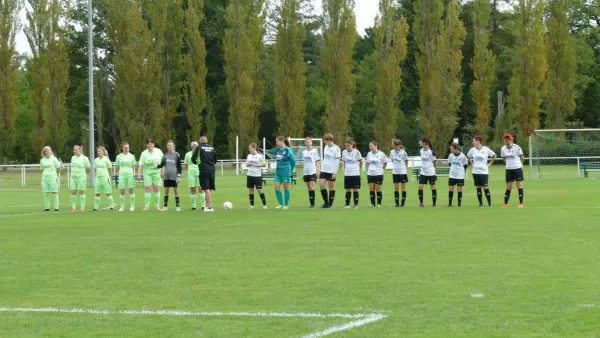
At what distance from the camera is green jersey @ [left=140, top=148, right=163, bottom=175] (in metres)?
24.3

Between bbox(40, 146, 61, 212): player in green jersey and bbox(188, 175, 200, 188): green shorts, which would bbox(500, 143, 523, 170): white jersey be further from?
bbox(40, 146, 61, 212): player in green jersey

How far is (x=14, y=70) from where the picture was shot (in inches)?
2432

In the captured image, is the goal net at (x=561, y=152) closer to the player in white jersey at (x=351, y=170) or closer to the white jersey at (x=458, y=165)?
the white jersey at (x=458, y=165)

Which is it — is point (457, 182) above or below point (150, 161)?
below

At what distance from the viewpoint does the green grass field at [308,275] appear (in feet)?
26.0

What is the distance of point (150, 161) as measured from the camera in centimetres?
2428

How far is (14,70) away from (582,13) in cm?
4824

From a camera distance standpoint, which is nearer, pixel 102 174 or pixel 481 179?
pixel 481 179

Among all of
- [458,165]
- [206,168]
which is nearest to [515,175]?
[458,165]

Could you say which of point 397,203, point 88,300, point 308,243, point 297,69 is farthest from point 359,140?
point 88,300

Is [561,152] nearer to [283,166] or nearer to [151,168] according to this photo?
[283,166]

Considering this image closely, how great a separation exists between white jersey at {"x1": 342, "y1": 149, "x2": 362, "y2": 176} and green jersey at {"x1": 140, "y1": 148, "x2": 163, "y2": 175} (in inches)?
185

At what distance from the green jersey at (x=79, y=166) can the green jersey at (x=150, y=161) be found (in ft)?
4.98

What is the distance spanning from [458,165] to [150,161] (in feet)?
25.3
